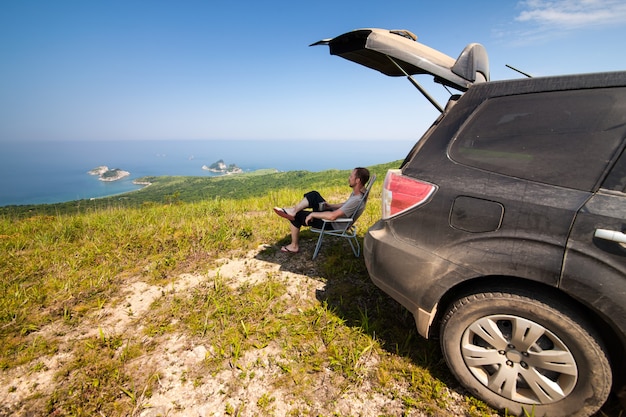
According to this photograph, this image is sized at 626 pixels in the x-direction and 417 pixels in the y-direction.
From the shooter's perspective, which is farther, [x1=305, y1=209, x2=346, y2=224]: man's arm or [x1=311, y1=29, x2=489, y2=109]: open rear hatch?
[x1=305, y1=209, x2=346, y2=224]: man's arm

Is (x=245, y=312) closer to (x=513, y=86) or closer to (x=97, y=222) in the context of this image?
(x=513, y=86)

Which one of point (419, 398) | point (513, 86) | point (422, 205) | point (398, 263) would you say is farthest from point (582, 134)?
point (419, 398)

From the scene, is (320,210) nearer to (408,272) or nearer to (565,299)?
(408,272)

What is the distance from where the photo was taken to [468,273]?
1646 millimetres

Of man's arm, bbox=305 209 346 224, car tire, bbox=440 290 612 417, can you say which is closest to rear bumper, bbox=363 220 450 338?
car tire, bbox=440 290 612 417

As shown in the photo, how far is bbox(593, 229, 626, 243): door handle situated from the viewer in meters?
1.24

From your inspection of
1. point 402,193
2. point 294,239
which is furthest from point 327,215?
point 402,193

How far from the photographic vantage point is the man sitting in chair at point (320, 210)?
3781mm

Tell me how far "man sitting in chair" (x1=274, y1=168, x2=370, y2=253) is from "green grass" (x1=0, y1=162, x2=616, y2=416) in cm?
51

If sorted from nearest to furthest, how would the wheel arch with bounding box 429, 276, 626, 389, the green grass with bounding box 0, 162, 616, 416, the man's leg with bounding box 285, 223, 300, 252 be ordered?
the wheel arch with bounding box 429, 276, 626, 389, the green grass with bounding box 0, 162, 616, 416, the man's leg with bounding box 285, 223, 300, 252

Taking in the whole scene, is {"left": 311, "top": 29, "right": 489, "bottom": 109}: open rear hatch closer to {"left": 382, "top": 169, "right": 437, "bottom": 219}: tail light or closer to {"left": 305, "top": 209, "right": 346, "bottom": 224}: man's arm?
{"left": 382, "top": 169, "right": 437, "bottom": 219}: tail light

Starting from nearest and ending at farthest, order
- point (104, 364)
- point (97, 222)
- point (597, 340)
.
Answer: point (597, 340)
point (104, 364)
point (97, 222)

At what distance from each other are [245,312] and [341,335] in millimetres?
1017

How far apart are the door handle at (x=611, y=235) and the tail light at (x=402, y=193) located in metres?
0.78
